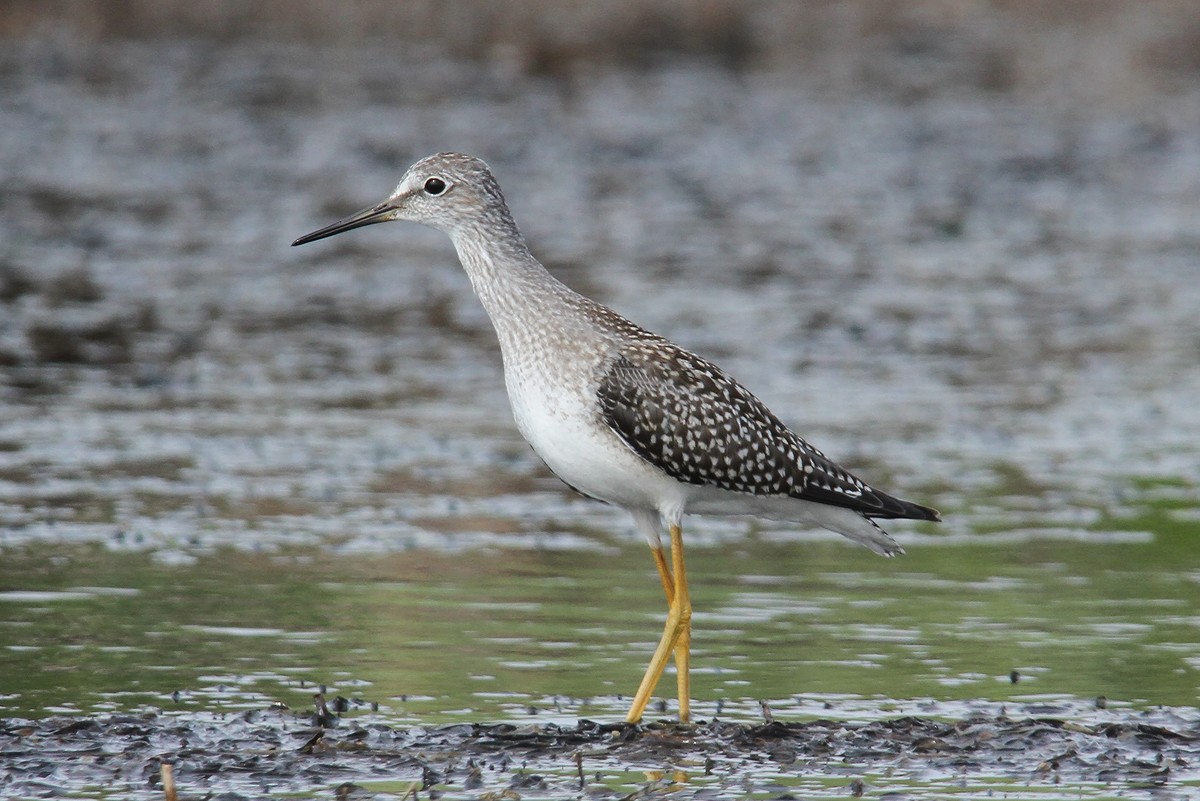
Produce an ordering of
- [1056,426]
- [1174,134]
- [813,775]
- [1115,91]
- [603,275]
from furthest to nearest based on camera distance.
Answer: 1. [1115,91]
2. [1174,134]
3. [603,275]
4. [1056,426]
5. [813,775]

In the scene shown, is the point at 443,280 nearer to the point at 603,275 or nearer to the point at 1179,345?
the point at 603,275

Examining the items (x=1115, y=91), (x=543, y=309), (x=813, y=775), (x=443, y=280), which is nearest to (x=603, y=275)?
(x=443, y=280)

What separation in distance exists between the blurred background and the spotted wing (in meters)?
0.88

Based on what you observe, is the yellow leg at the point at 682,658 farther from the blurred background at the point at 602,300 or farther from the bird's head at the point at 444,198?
the bird's head at the point at 444,198

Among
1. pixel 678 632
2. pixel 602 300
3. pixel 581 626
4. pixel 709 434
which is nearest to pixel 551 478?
pixel 581 626

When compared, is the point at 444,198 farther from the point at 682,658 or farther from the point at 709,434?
the point at 682,658

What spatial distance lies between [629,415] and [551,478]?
532cm

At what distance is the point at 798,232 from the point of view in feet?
79.8

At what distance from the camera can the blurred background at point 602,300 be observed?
33.0 ft

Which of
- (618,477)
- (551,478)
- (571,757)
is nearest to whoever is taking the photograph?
(571,757)

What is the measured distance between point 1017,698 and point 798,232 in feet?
50.9

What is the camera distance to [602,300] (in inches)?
771

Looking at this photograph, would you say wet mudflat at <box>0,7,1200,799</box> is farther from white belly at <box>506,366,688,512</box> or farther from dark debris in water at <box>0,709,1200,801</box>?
white belly at <box>506,366,688,512</box>

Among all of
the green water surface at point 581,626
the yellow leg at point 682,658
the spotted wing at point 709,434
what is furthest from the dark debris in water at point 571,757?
the spotted wing at point 709,434
